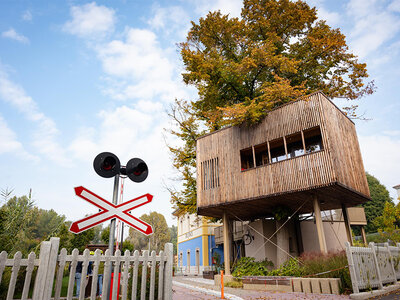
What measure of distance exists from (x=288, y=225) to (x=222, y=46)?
1255 centimetres

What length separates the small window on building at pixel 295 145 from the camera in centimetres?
1334

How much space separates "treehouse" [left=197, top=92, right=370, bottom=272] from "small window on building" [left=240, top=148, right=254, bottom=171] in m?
0.06

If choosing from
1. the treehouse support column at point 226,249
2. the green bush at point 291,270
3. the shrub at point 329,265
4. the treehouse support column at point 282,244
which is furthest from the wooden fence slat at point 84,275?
the treehouse support column at point 282,244

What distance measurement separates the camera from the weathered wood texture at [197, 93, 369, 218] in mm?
11805

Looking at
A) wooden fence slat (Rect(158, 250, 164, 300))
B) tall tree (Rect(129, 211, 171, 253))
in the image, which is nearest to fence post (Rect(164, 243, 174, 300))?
wooden fence slat (Rect(158, 250, 164, 300))

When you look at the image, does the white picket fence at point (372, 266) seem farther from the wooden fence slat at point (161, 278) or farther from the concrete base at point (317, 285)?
the wooden fence slat at point (161, 278)

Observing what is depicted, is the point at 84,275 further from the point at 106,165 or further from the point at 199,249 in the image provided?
the point at 199,249

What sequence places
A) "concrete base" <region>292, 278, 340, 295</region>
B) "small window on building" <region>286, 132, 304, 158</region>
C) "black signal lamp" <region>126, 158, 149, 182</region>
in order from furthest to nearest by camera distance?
"small window on building" <region>286, 132, 304, 158</region> → "concrete base" <region>292, 278, 340, 295</region> → "black signal lamp" <region>126, 158, 149, 182</region>

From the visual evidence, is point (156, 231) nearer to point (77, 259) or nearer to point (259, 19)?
point (259, 19)

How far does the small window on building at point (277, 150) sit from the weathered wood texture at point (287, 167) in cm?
55

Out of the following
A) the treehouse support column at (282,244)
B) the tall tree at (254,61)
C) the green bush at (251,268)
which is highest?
the tall tree at (254,61)

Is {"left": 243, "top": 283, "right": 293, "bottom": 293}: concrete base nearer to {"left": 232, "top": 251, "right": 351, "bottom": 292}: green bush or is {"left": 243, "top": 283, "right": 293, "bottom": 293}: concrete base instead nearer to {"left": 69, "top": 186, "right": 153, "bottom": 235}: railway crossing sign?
{"left": 232, "top": 251, "right": 351, "bottom": 292}: green bush

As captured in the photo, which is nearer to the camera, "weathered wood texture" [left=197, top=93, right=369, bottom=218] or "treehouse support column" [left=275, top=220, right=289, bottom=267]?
"weathered wood texture" [left=197, top=93, right=369, bottom=218]

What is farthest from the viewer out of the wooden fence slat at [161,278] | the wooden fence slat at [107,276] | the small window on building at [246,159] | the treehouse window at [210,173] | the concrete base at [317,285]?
the treehouse window at [210,173]
